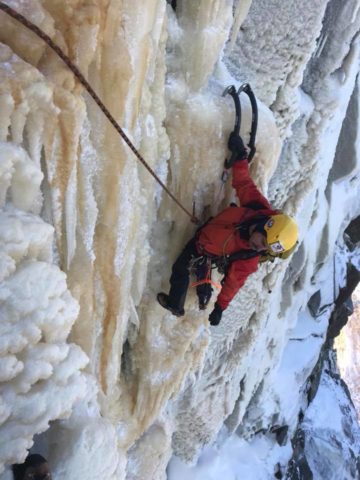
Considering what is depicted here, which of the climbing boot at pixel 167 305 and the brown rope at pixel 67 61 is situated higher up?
the brown rope at pixel 67 61

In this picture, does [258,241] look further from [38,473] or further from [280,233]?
[38,473]

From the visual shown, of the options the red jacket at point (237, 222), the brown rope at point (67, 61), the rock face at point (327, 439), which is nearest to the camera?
the brown rope at point (67, 61)

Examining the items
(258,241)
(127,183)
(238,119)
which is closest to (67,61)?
(127,183)

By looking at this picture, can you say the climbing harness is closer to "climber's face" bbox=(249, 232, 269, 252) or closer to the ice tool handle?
the ice tool handle

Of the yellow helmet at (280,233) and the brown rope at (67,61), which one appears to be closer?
the brown rope at (67,61)

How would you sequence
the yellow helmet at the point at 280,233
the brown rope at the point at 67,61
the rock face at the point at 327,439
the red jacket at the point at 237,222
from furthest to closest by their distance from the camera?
the rock face at the point at 327,439 < the red jacket at the point at 237,222 < the yellow helmet at the point at 280,233 < the brown rope at the point at 67,61

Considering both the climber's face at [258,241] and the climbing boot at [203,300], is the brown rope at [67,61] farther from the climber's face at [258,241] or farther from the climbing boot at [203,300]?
the climbing boot at [203,300]

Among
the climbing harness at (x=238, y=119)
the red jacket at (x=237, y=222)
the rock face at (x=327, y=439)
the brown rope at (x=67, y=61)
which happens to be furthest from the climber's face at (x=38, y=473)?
the rock face at (x=327, y=439)
